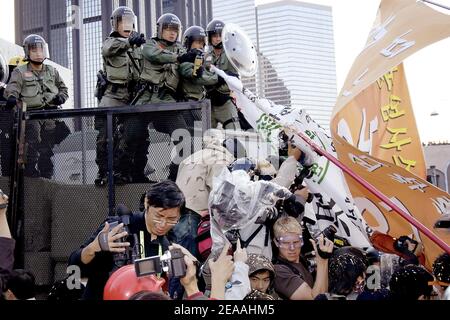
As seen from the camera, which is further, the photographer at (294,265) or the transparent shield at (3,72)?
the transparent shield at (3,72)

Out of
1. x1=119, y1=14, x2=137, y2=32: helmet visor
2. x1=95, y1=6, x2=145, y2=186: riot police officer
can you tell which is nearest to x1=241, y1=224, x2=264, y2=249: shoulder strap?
x1=95, y1=6, x2=145, y2=186: riot police officer

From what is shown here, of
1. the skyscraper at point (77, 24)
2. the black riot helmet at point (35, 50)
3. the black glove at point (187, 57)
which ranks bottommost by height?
the black glove at point (187, 57)

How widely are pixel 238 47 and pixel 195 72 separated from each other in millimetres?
501

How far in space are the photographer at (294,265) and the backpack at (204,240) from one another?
461 mm

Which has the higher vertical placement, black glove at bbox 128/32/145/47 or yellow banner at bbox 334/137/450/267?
black glove at bbox 128/32/145/47

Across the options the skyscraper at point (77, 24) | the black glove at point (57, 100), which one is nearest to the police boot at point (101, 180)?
the black glove at point (57, 100)

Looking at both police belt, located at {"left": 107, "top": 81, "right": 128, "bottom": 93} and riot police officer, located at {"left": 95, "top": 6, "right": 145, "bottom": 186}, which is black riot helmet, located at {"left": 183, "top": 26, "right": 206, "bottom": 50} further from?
police belt, located at {"left": 107, "top": 81, "right": 128, "bottom": 93}

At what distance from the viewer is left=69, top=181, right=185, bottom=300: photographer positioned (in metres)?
3.54

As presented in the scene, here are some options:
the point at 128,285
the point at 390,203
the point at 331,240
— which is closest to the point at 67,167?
the point at 331,240

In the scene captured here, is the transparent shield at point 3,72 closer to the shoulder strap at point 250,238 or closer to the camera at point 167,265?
the shoulder strap at point 250,238

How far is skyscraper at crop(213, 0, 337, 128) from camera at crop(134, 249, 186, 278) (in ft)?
83.0

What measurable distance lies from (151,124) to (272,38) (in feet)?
95.7

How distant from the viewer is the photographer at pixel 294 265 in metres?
3.90
